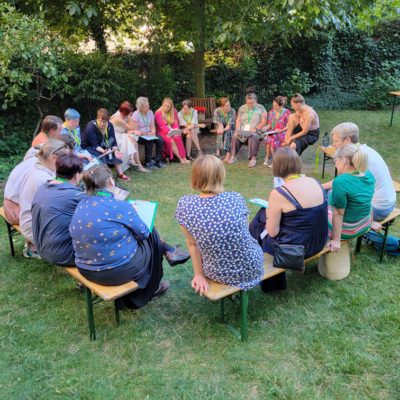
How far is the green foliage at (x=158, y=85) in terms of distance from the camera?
9.80 metres

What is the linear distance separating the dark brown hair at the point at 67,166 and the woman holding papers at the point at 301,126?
439 cm

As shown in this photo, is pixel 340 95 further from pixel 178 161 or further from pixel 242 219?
pixel 242 219

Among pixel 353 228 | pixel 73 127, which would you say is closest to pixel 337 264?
pixel 353 228

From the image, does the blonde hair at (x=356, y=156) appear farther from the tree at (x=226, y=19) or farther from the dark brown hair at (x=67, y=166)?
the tree at (x=226, y=19)

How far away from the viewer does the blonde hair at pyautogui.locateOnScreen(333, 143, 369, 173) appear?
3107 millimetres

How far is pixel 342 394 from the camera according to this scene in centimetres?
227

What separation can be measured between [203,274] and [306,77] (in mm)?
11593

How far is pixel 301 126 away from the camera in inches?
265

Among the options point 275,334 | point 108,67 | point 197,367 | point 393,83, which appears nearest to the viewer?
point 197,367

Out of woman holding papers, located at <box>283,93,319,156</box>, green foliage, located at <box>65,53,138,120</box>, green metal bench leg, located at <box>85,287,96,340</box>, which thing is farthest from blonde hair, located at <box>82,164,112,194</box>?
green foliage, located at <box>65,53,138,120</box>

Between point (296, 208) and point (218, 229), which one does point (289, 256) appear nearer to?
point (296, 208)

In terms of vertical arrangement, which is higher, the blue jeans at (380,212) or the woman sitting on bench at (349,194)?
the woman sitting on bench at (349,194)

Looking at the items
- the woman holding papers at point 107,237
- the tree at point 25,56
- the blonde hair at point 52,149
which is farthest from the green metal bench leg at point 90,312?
the tree at point 25,56

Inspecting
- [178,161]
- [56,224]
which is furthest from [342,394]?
[178,161]
